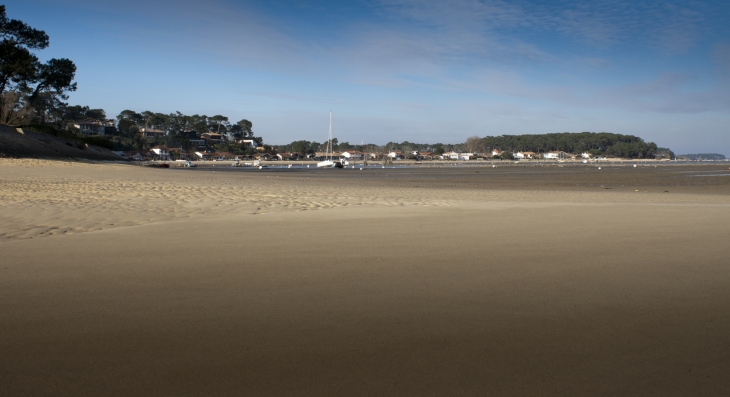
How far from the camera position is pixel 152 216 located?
28.5 feet

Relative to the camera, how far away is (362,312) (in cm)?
360

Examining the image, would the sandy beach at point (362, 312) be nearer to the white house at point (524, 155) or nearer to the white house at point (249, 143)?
the white house at point (249, 143)

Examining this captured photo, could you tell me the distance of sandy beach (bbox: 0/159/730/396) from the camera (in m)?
2.62

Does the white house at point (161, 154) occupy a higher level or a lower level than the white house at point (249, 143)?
lower

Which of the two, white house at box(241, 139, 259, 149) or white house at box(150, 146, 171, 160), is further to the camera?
white house at box(241, 139, 259, 149)

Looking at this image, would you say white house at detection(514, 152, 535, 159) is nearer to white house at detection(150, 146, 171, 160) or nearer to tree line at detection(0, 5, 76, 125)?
white house at detection(150, 146, 171, 160)

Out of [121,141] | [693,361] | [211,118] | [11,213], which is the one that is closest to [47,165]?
[11,213]

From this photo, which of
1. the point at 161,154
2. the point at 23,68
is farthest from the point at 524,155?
the point at 23,68

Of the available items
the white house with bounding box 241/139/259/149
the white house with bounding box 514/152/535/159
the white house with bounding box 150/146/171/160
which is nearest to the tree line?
the white house with bounding box 150/146/171/160

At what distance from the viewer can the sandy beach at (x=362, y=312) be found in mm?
2615

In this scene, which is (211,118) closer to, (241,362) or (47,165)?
(47,165)

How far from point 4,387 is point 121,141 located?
4687 inches

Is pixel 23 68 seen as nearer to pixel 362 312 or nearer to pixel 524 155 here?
pixel 362 312

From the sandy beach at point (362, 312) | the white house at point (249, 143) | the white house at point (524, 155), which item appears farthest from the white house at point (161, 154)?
the white house at point (524, 155)
